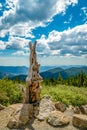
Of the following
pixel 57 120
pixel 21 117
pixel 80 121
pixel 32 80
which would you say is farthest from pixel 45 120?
pixel 32 80

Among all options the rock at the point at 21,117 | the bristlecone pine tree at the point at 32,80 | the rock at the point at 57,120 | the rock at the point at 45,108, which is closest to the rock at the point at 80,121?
the rock at the point at 57,120

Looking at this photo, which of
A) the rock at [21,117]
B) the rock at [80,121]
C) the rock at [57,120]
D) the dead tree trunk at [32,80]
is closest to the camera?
the rock at [80,121]

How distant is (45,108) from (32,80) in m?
2.68

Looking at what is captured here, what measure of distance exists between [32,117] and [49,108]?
6.25 ft

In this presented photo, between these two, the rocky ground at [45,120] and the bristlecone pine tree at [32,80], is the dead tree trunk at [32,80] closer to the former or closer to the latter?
the bristlecone pine tree at [32,80]

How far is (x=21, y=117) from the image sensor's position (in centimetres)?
1744

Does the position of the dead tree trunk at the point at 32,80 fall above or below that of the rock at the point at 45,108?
above

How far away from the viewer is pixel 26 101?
1894 cm

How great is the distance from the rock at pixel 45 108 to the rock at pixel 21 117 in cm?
78

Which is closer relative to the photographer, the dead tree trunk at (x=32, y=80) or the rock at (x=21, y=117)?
the rock at (x=21, y=117)

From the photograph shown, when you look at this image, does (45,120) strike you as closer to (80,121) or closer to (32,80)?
(80,121)

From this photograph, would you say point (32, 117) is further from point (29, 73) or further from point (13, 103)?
point (13, 103)

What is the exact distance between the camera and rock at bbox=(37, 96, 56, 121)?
1847cm

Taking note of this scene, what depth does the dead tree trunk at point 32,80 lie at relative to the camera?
60.3 ft
